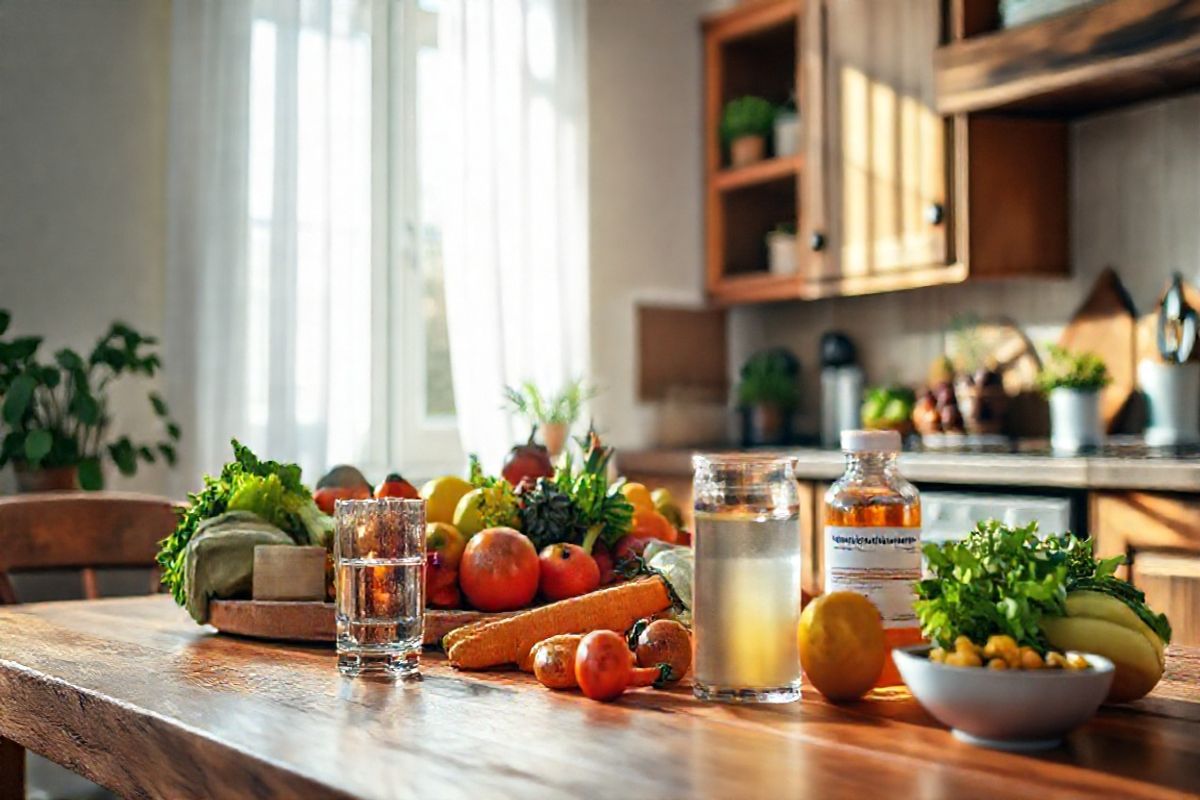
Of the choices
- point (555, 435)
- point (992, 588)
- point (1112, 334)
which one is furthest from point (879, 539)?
point (1112, 334)

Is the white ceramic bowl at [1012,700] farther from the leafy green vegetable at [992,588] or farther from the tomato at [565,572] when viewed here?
the tomato at [565,572]

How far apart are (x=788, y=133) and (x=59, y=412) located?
7.27 feet

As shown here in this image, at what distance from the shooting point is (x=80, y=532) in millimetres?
2139

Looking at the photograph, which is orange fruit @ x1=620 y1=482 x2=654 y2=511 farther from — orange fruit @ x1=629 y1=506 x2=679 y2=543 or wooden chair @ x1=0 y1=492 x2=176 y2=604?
wooden chair @ x1=0 y1=492 x2=176 y2=604

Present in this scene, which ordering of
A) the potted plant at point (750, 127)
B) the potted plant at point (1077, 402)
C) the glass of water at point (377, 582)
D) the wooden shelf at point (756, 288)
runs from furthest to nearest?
the potted plant at point (750, 127)
the wooden shelf at point (756, 288)
the potted plant at point (1077, 402)
the glass of water at point (377, 582)

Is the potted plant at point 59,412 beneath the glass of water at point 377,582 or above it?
above

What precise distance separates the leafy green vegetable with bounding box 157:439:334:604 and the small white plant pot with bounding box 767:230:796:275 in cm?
270

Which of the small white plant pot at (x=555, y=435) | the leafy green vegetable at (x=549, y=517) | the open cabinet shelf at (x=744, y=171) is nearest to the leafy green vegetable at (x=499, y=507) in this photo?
the leafy green vegetable at (x=549, y=517)

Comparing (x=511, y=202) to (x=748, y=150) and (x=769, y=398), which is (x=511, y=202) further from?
(x=769, y=398)

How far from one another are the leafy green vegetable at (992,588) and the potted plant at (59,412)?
2374mm

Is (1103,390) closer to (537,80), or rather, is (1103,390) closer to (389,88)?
(537,80)

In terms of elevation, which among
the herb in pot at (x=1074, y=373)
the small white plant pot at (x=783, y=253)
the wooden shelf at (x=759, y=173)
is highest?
the wooden shelf at (x=759, y=173)

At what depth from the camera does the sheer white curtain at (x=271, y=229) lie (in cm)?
339

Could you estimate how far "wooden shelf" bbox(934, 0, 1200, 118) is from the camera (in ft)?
9.37
